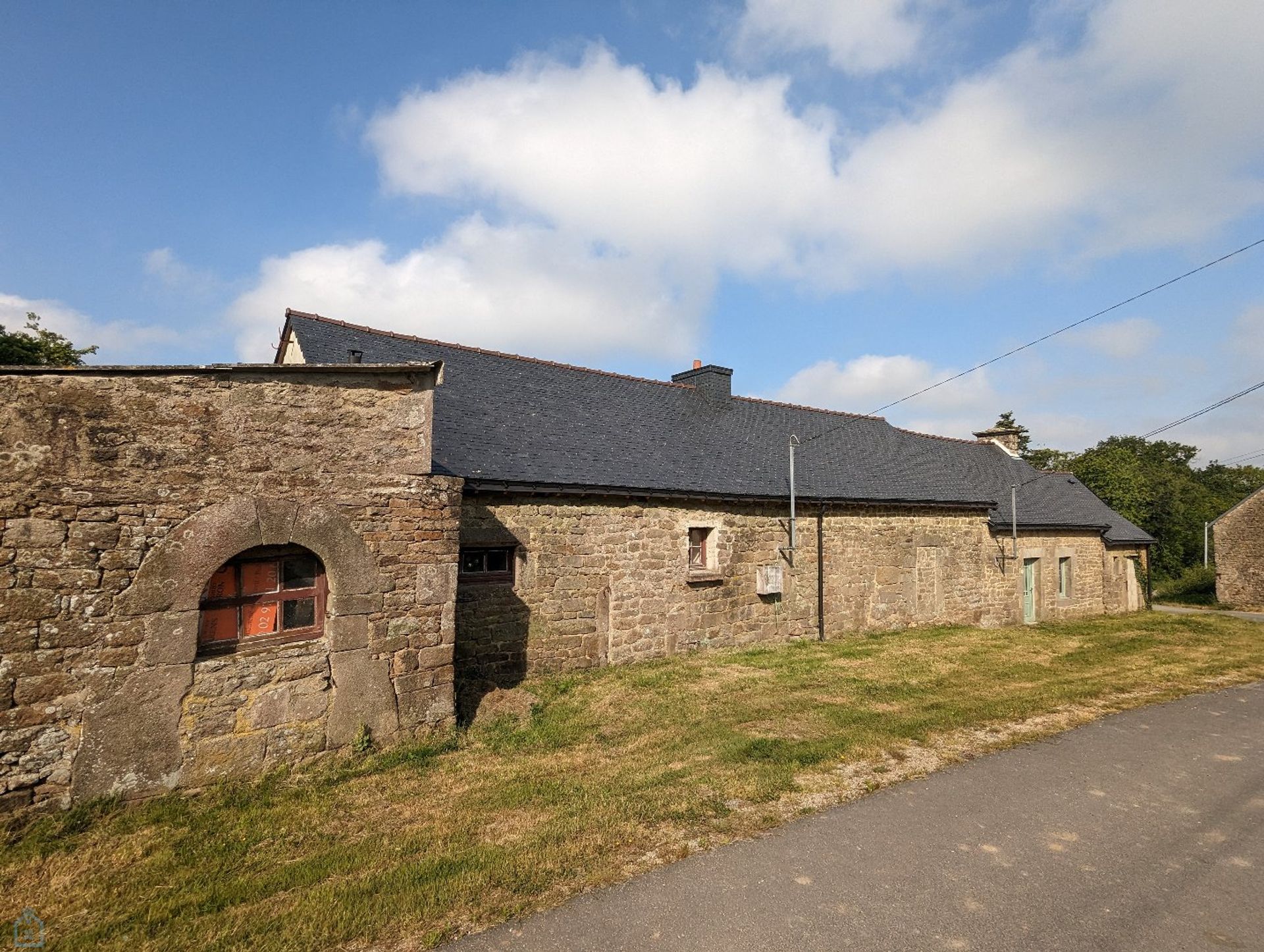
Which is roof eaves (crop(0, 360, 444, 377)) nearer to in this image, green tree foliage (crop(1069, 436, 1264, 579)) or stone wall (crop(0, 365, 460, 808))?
stone wall (crop(0, 365, 460, 808))

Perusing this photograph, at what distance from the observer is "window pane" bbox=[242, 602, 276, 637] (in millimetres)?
6051

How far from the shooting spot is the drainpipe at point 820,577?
13.7m

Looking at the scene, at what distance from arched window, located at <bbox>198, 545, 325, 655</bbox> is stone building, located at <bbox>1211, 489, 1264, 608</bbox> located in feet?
108

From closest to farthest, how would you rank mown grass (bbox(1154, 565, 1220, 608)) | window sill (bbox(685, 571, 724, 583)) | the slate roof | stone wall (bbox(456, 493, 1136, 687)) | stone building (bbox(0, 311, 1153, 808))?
stone building (bbox(0, 311, 1153, 808)), stone wall (bbox(456, 493, 1136, 687)), the slate roof, window sill (bbox(685, 571, 724, 583)), mown grass (bbox(1154, 565, 1220, 608))

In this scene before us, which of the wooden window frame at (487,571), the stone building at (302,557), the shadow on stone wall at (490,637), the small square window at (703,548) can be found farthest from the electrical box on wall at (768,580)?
the wooden window frame at (487,571)

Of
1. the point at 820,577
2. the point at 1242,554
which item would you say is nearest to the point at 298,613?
the point at 820,577

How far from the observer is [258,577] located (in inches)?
242

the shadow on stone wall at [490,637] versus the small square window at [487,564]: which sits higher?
the small square window at [487,564]

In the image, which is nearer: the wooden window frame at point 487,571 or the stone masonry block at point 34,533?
the stone masonry block at point 34,533

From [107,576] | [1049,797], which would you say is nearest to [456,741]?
[107,576]

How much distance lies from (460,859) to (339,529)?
3352mm

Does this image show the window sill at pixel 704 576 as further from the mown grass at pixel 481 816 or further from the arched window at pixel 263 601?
the arched window at pixel 263 601

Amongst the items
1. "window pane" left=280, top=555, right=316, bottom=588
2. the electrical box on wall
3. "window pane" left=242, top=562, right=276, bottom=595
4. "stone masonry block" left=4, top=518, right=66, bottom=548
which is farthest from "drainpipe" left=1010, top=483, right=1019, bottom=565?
"stone masonry block" left=4, top=518, right=66, bottom=548

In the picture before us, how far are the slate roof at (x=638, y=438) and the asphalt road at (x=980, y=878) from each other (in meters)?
6.24
